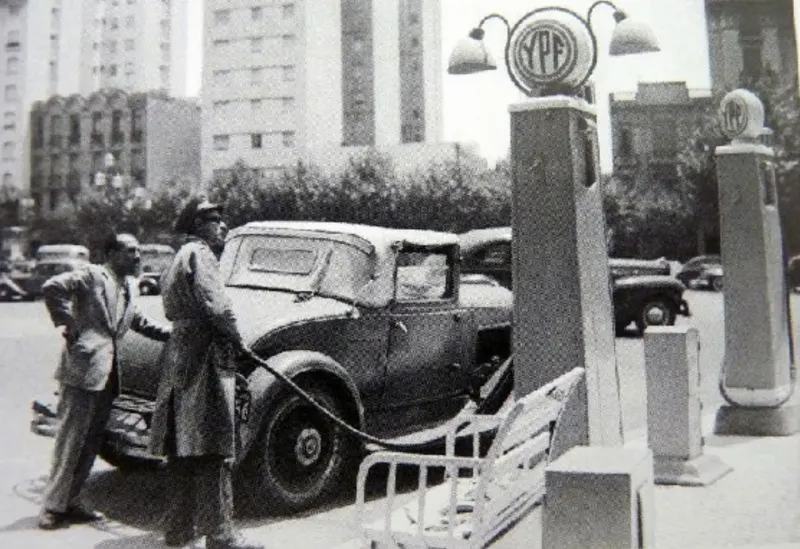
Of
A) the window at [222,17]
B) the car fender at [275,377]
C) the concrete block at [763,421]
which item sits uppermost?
the window at [222,17]

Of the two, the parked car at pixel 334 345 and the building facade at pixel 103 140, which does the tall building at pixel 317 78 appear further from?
the parked car at pixel 334 345

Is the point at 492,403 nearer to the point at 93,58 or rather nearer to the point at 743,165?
the point at 743,165

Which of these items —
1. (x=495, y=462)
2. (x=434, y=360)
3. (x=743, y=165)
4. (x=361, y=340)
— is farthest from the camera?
(x=743, y=165)

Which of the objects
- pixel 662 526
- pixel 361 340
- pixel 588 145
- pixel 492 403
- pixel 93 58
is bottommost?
pixel 662 526

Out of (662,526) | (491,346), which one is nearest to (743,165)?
(491,346)

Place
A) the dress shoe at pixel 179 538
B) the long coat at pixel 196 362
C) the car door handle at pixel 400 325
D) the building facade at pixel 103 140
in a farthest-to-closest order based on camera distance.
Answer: the car door handle at pixel 400 325
the building facade at pixel 103 140
the dress shoe at pixel 179 538
the long coat at pixel 196 362

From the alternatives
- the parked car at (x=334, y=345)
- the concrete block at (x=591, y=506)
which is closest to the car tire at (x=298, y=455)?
the parked car at (x=334, y=345)

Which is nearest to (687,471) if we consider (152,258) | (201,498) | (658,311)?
(201,498)

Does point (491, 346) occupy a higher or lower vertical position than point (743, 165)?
lower

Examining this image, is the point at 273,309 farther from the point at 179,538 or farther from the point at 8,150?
the point at 8,150
